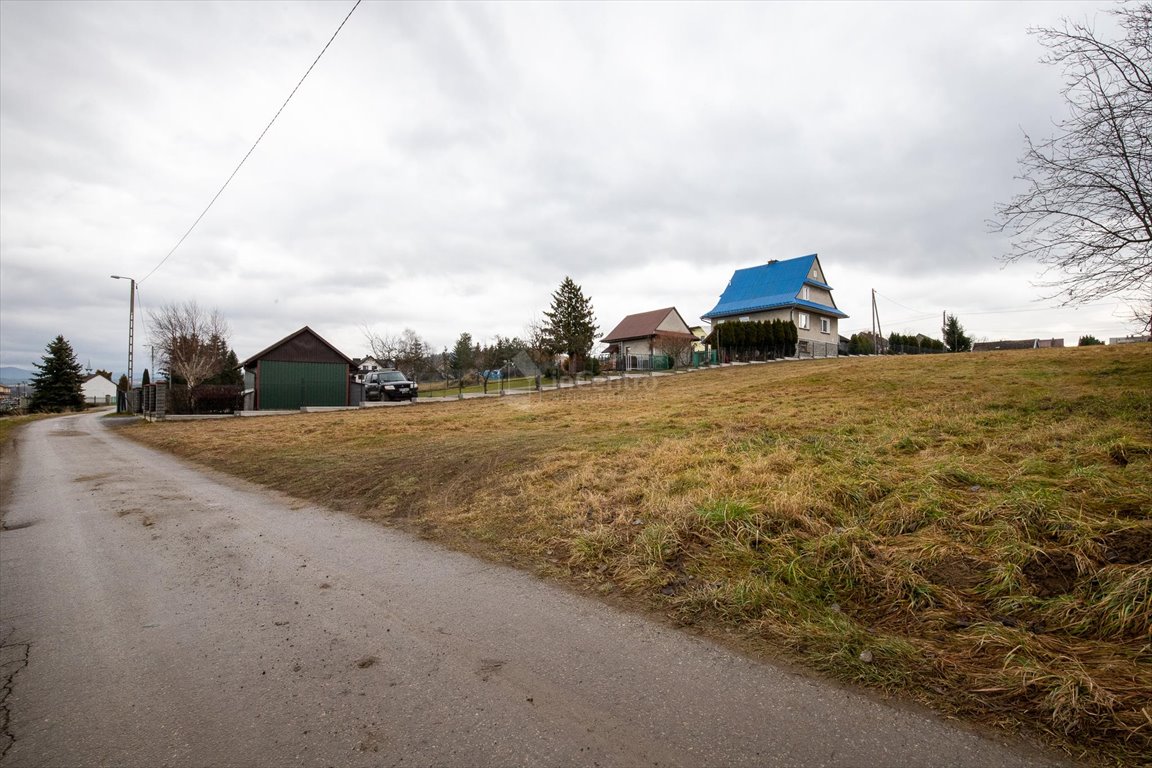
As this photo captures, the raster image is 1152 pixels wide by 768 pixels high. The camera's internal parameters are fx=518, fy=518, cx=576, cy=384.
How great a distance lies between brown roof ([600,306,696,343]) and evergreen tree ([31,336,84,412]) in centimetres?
5958

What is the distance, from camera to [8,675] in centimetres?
291

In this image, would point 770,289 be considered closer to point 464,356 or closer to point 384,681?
point 464,356

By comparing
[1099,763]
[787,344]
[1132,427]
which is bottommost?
[1099,763]

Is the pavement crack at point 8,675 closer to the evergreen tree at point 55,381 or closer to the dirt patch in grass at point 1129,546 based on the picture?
the dirt patch in grass at point 1129,546

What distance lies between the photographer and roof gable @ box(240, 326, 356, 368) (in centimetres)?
3119

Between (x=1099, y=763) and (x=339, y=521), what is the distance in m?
6.45

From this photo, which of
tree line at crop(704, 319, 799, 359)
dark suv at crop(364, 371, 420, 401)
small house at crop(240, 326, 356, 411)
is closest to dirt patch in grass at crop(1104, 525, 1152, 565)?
dark suv at crop(364, 371, 420, 401)

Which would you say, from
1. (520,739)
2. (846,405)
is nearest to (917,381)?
(846,405)

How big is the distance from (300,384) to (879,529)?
3374cm

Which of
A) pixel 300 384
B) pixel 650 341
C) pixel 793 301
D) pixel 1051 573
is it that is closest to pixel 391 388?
pixel 300 384

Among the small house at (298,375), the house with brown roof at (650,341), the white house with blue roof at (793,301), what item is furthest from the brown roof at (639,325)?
the small house at (298,375)

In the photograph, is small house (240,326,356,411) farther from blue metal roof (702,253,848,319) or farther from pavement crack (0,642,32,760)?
pavement crack (0,642,32,760)

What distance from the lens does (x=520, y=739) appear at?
90.1 inches

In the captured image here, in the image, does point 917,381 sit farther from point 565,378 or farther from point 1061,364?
point 565,378
